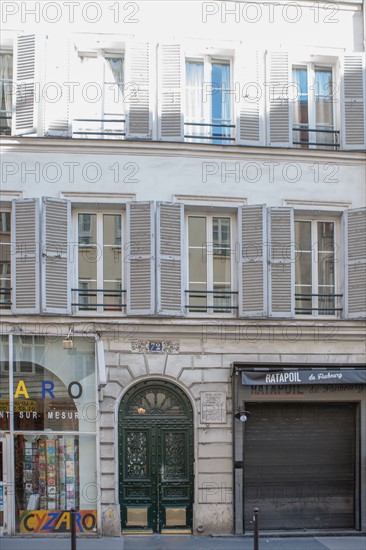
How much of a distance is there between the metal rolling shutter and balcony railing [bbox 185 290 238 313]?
6.00ft

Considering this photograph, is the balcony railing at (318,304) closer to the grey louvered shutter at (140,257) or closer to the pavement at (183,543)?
the grey louvered shutter at (140,257)

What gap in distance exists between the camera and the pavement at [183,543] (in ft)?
44.3

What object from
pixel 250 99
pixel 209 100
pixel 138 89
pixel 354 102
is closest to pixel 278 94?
pixel 250 99

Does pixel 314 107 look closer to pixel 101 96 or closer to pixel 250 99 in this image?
pixel 250 99

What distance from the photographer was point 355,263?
14.9m

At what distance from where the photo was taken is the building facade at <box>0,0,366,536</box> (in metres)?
14.2

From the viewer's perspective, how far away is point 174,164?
576 inches

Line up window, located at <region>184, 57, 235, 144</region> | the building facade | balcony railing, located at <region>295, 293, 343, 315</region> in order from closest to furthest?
the building facade → balcony railing, located at <region>295, 293, 343, 315</region> → window, located at <region>184, 57, 235, 144</region>

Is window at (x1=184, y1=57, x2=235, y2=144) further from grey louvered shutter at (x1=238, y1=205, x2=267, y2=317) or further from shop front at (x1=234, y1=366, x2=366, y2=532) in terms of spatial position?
shop front at (x1=234, y1=366, x2=366, y2=532)

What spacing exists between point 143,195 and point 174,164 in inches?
31.9

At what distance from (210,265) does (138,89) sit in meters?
3.49

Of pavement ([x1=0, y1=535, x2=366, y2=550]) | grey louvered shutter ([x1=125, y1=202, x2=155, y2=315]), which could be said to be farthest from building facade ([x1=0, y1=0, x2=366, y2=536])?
pavement ([x1=0, y1=535, x2=366, y2=550])

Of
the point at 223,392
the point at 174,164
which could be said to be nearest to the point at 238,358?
the point at 223,392

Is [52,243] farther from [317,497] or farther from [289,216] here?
[317,497]
